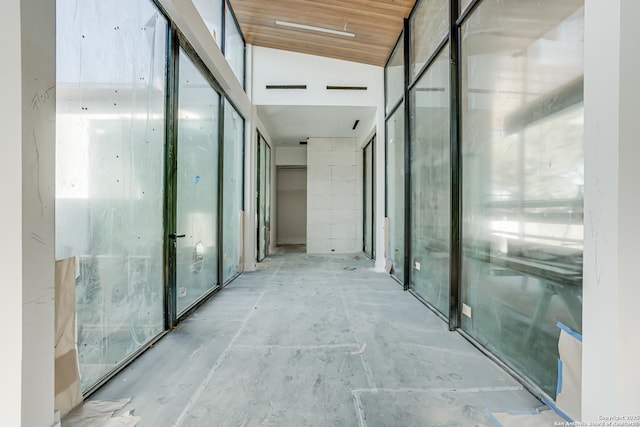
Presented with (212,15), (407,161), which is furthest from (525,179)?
(212,15)

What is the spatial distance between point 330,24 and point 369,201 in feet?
13.4

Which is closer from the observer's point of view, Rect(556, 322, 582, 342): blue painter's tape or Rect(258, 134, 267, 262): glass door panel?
Rect(556, 322, 582, 342): blue painter's tape

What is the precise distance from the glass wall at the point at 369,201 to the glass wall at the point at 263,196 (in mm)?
2720

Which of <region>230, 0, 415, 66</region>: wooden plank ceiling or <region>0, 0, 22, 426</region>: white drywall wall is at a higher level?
<region>230, 0, 415, 66</region>: wooden plank ceiling

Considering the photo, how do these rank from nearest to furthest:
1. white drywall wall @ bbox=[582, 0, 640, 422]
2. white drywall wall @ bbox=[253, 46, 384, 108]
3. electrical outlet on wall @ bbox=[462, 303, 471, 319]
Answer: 1. white drywall wall @ bbox=[582, 0, 640, 422]
2. electrical outlet on wall @ bbox=[462, 303, 471, 319]
3. white drywall wall @ bbox=[253, 46, 384, 108]

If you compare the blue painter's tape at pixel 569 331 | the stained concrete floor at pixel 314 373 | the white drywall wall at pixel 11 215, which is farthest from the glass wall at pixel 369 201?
the white drywall wall at pixel 11 215

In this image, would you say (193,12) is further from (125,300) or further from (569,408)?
(569,408)

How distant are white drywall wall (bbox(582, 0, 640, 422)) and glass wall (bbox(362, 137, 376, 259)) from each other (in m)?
5.72

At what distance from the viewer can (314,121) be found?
668 centimetres

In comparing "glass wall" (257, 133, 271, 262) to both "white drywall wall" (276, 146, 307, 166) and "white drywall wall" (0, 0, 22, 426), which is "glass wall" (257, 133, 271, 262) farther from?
"white drywall wall" (0, 0, 22, 426)

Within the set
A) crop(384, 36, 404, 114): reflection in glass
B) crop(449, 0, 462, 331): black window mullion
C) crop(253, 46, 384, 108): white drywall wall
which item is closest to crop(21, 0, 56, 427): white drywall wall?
crop(449, 0, 462, 331): black window mullion

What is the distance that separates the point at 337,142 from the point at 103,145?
680 cm

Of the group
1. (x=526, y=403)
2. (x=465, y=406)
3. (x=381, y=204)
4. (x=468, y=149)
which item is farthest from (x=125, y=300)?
(x=381, y=204)

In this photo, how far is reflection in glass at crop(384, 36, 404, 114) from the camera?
14.9 ft
